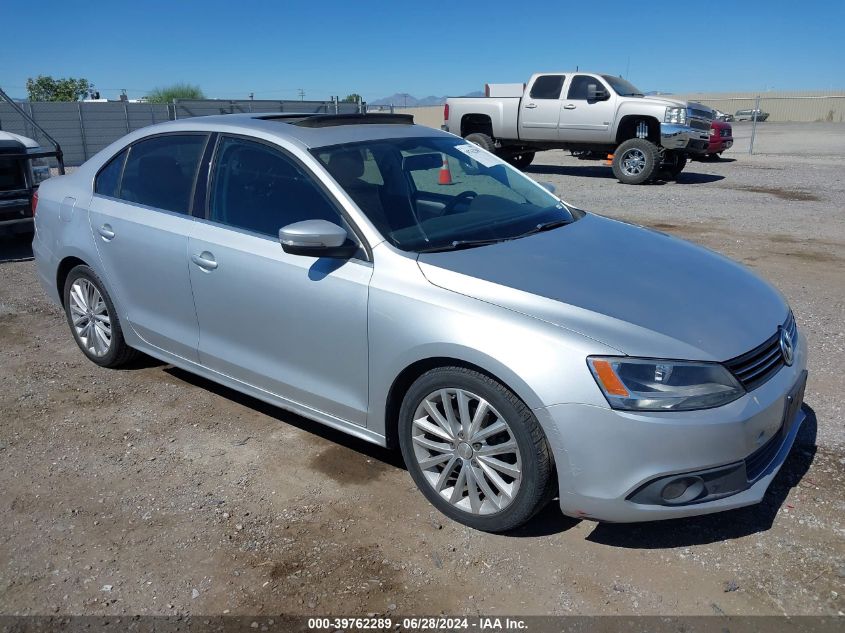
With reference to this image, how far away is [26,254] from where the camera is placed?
907 centimetres

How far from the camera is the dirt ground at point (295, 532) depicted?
2.82m

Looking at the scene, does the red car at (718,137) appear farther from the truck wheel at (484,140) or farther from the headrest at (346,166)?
the headrest at (346,166)

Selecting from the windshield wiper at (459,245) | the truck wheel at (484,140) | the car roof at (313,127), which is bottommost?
the windshield wiper at (459,245)

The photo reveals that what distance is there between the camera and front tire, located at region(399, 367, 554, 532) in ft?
9.49

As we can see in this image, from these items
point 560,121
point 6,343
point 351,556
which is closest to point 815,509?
point 351,556

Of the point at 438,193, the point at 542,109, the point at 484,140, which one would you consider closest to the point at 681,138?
the point at 542,109

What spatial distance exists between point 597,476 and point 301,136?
2.30 meters

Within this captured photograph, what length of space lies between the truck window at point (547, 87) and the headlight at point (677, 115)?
2706 millimetres

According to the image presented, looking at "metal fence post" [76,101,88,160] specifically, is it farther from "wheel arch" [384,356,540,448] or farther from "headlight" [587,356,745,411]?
"headlight" [587,356,745,411]

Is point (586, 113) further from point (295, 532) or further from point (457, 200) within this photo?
point (295, 532)

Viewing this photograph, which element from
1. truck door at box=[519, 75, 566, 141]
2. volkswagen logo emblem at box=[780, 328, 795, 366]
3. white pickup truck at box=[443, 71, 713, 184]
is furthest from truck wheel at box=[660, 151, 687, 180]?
volkswagen logo emblem at box=[780, 328, 795, 366]

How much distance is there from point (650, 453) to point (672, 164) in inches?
573

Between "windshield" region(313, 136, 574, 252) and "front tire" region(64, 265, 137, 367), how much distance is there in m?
2.04

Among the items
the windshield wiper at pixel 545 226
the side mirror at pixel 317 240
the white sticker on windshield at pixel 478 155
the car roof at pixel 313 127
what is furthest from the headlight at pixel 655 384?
the white sticker on windshield at pixel 478 155
